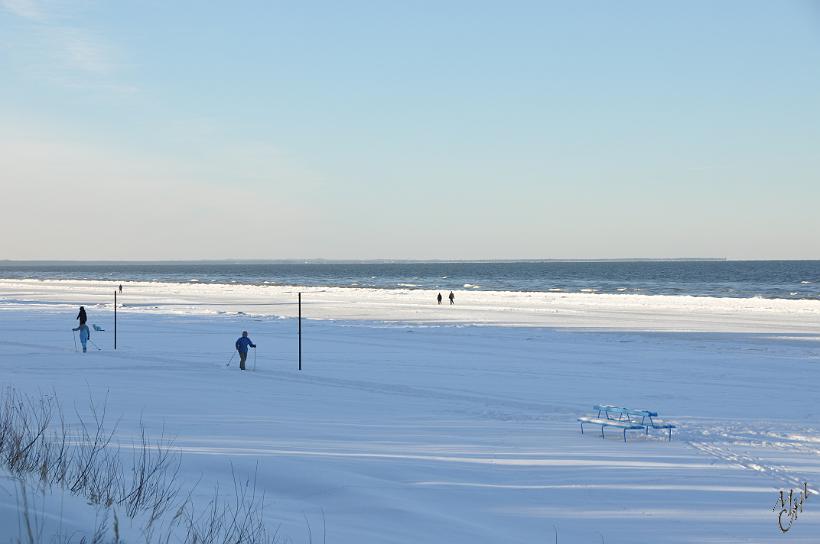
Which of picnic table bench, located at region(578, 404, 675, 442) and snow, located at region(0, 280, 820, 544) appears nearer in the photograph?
snow, located at region(0, 280, 820, 544)

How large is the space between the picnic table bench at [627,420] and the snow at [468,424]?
24 centimetres

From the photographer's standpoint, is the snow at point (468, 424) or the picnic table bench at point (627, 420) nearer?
the snow at point (468, 424)

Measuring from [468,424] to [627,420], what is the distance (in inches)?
105

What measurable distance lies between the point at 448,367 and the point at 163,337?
13.8 metres

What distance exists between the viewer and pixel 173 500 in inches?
279

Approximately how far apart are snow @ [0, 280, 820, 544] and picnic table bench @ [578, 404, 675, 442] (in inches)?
9.3

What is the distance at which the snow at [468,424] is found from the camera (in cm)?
791

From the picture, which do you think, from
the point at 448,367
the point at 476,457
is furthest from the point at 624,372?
the point at 476,457

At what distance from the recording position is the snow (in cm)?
791

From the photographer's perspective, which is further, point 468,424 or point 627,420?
point 468,424

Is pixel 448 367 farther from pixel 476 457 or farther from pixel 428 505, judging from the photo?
pixel 428 505

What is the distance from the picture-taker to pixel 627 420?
13609 mm

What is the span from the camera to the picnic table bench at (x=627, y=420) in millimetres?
12922

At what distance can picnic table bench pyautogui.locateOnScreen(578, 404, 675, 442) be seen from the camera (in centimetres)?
1292
